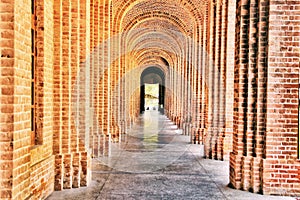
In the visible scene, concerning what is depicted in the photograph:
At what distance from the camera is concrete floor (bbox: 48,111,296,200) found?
21.4 ft

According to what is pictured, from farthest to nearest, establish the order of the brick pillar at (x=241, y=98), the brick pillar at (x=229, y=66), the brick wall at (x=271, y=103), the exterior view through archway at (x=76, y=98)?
1. the brick pillar at (x=229, y=66)
2. the brick pillar at (x=241, y=98)
3. the brick wall at (x=271, y=103)
4. the exterior view through archway at (x=76, y=98)

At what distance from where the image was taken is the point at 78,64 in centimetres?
755

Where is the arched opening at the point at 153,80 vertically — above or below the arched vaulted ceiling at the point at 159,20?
below

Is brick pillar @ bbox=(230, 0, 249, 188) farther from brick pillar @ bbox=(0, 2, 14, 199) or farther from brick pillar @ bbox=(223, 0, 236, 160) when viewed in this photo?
brick pillar @ bbox=(0, 2, 14, 199)

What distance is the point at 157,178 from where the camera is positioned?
7953 mm

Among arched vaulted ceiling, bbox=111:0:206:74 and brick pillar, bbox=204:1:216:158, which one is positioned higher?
arched vaulted ceiling, bbox=111:0:206:74

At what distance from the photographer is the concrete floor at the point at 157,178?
6536 millimetres

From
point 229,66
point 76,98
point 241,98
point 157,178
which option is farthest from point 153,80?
point 241,98

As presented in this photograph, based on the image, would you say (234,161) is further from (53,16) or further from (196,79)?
(196,79)

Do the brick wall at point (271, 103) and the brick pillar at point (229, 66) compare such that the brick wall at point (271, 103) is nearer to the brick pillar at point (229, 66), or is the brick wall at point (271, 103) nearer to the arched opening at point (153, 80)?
the brick pillar at point (229, 66)

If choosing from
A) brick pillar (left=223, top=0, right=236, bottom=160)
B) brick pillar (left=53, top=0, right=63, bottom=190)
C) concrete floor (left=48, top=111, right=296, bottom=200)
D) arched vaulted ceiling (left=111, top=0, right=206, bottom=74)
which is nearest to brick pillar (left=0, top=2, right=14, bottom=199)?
concrete floor (left=48, top=111, right=296, bottom=200)

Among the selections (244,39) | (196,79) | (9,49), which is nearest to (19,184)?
A: (9,49)

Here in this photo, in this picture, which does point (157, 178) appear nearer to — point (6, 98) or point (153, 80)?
point (6, 98)

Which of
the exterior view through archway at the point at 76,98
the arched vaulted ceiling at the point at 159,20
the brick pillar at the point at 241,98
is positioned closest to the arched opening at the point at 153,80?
the arched vaulted ceiling at the point at 159,20
